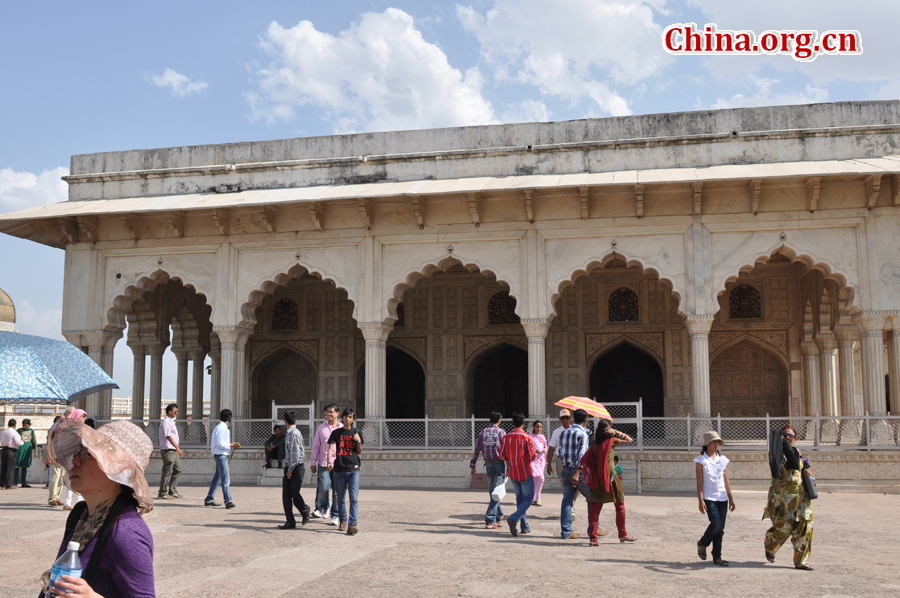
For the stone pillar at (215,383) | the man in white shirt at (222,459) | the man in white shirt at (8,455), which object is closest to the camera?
the man in white shirt at (222,459)

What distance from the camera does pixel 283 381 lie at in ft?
62.9

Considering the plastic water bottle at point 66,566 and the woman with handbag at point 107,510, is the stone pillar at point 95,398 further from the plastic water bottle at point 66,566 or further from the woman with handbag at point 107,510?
the plastic water bottle at point 66,566

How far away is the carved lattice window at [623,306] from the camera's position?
1708 cm

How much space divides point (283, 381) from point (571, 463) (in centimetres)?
1236

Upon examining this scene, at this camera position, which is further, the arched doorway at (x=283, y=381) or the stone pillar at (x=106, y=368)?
the arched doorway at (x=283, y=381)

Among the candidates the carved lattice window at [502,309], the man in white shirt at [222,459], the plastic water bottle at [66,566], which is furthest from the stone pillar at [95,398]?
the plastic water bottle at [66,566]

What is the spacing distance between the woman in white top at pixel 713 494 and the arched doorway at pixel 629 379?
455 inches

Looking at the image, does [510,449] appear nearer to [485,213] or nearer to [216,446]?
[216,446]

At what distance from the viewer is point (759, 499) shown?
11.1 m

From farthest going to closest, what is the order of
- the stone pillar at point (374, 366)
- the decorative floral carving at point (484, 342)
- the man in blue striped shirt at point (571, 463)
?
the decorative floral carving at point (484, 342) → the stone pillar at point (374, 366) → the man in blue striped shirt at point (571, 463)

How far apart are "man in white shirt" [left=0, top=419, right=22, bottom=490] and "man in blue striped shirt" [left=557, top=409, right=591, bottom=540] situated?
952 cm

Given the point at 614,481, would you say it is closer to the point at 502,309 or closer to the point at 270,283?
the point at 270,283

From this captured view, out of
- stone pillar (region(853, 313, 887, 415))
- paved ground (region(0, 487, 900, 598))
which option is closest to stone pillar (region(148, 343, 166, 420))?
paved ground (region(0, 487, 900, 598))

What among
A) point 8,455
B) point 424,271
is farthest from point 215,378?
point 424,271
